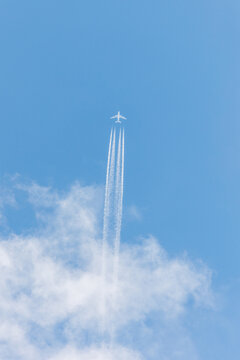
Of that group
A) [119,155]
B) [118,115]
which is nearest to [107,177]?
[119,155]

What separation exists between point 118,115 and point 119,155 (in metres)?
28.4

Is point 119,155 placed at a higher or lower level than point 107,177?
higher

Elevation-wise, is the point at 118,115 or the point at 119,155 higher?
the point at 118,115

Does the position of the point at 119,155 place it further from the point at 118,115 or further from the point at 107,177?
the point at 118,115

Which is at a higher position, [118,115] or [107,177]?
[118,115]

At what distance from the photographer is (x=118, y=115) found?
14750cm

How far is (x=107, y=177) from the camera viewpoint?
138625 mm

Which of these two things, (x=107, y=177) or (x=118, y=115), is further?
(x=118, y=115)

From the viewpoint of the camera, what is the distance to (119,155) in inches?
5600

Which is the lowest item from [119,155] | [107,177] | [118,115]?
[107,177]

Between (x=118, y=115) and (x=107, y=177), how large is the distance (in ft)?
144
